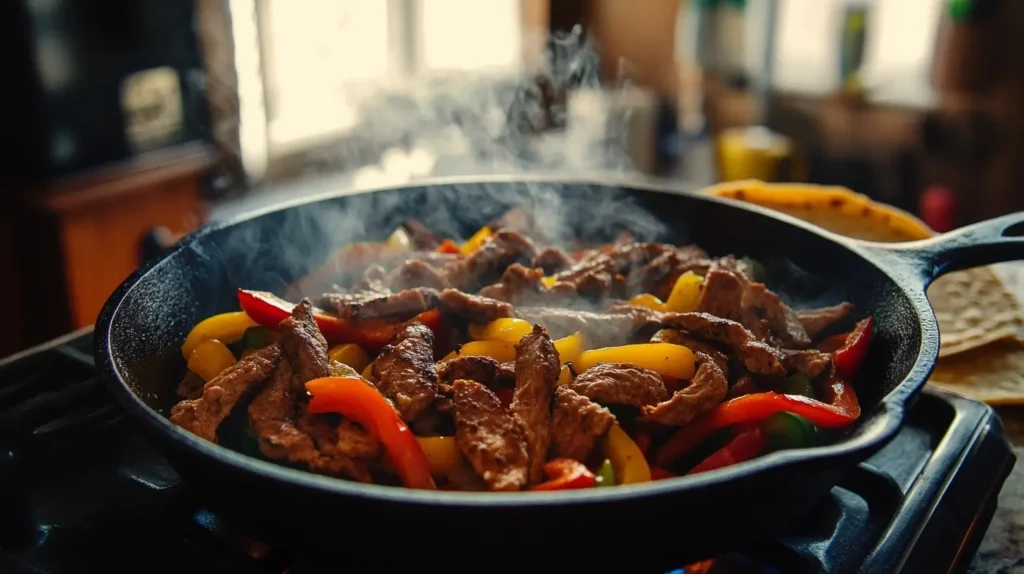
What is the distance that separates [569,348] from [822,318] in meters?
0.55

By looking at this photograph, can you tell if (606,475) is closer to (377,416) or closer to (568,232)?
(377,416)

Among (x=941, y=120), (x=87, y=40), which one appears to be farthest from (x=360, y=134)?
(x=941, y=120)

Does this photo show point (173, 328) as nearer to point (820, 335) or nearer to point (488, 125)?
point (820, 335)

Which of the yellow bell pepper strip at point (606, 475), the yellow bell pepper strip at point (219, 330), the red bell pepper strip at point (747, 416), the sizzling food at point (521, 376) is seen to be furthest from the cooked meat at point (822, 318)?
the yellow bell pepper strip at point (219, 330)

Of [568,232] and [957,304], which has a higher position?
[568,232]

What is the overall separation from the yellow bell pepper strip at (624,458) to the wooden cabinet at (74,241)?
8.74 ft

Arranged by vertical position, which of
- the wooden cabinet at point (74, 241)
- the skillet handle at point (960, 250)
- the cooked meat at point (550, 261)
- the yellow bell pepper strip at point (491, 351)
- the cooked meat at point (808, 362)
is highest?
the skillet handle at point (960, 250)

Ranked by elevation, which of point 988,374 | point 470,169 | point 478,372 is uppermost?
point 478,372

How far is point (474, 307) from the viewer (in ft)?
5.04

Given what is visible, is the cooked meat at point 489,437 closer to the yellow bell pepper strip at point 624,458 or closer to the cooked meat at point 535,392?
the cooked meat at point 535,392

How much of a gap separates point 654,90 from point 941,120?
219 cm

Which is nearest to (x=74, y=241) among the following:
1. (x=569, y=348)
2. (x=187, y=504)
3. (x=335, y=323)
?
(x=335, y=323)

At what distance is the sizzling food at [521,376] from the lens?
119 centimetres

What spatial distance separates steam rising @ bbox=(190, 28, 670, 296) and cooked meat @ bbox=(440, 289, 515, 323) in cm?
50
